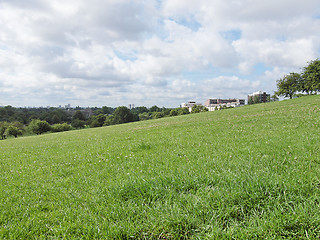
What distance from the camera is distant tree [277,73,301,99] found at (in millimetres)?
58800

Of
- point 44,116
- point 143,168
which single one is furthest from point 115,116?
point 143,168

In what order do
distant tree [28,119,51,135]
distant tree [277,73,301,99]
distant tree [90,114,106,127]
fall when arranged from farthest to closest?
distant tree [90,114,106,127]
distant tree [28,119,51,135]
distant tree [277,73,301,99]

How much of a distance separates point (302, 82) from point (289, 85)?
3779mm

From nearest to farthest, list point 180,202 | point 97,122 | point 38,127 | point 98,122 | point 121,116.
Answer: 1. point 180,202
2. point 38,127
3. point 121,116
4. point 97,122
5. point 98,122

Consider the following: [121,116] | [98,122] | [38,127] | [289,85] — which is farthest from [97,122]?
[289,85]

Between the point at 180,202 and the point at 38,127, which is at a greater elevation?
the point at 38,127

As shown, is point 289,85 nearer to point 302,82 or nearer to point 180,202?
point 302,82

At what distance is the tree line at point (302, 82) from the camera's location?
165ft

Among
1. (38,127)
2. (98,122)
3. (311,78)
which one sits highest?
(311,78)

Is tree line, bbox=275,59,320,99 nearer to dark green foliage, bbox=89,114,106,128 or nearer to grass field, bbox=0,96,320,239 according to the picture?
grass field, bbox=0,96,320,239

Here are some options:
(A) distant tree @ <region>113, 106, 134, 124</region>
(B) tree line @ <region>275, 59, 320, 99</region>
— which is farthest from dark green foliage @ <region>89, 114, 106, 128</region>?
(B) tree line @ <region>275, 59, 320, 99</region>

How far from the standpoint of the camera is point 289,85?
60406mm

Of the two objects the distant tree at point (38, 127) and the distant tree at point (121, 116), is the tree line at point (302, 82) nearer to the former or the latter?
the distant tree at point (121, 116)

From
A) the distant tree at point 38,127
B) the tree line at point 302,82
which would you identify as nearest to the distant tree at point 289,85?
the tree line at point 302,82
